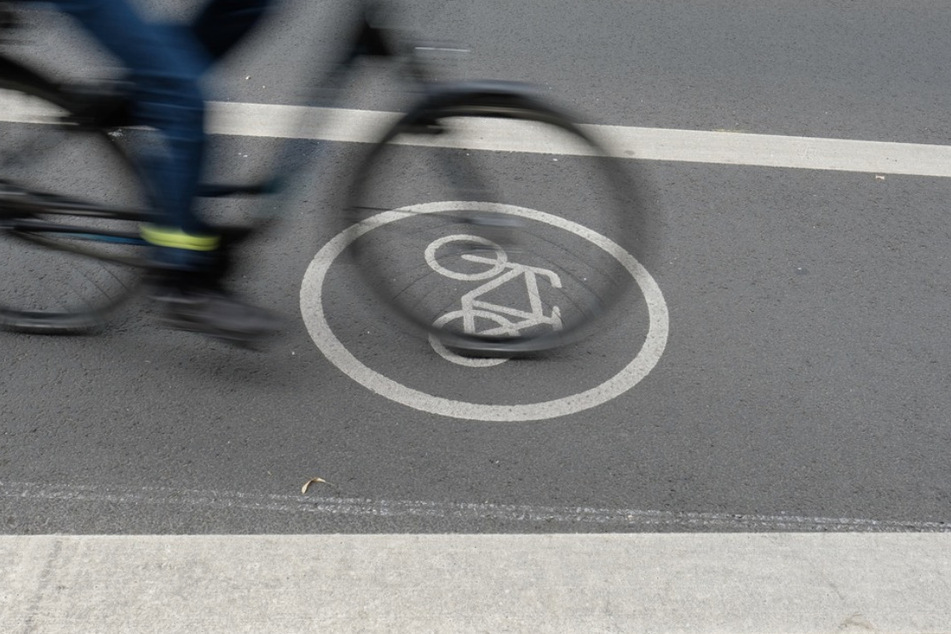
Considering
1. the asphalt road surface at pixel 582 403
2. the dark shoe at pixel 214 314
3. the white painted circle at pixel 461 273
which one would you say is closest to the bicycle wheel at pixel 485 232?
the white painted circle at pixel 461 273

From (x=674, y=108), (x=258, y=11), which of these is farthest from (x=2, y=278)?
(x=674, y=108)

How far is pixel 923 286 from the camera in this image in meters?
4.33

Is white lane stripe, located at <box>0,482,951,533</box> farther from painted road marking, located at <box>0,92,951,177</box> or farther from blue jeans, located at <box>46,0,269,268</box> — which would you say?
painted road marking, located at <box>0,92,951,177</box>

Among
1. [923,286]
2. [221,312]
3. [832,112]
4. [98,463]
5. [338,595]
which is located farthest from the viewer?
[832,112]

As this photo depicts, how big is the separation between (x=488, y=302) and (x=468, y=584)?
1419 millimetres

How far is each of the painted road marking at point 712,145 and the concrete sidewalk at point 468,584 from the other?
2.58 m

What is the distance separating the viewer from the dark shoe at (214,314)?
338cm

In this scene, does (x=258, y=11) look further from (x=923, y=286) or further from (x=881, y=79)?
(x=881, y=79)

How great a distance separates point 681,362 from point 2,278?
8.86 feet

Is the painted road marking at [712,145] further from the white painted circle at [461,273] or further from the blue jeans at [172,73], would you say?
the blue jeans at [172,73]

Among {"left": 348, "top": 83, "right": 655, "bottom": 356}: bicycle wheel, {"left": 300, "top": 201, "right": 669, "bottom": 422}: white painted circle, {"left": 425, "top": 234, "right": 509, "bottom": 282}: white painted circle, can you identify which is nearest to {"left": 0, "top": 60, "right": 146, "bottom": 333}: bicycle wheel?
{"left": 300, "top": 201, "right": 669, "bottom": 422}: white painted circle

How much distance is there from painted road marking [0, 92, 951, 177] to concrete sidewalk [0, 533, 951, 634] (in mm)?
2585

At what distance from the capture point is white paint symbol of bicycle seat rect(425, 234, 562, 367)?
3736mm

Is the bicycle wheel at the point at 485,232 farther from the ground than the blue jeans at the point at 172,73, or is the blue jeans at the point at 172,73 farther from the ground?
the blue jeans at the point at 172,73
